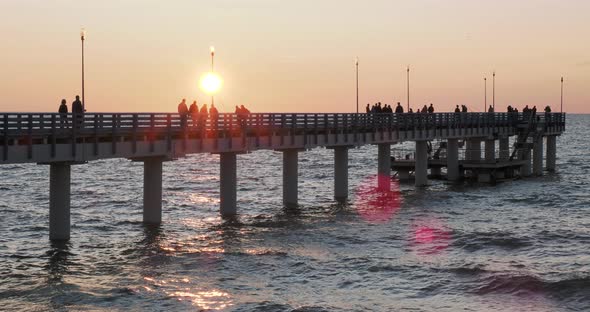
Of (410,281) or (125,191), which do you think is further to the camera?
(125,191)

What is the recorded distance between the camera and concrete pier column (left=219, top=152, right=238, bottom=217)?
43.4m

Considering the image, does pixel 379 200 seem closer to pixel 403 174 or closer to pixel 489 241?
pixel 403 174

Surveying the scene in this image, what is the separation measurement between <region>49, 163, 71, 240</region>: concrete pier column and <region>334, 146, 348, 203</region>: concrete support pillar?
2148 centimetres

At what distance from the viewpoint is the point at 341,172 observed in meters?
53.5

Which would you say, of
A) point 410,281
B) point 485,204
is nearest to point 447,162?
point 485,204

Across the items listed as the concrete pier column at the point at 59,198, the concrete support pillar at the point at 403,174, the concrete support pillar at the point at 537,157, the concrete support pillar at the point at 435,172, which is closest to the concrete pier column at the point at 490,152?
the concrete support pillar at the point at 435,172

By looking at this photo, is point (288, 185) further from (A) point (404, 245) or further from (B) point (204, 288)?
(B) point (204, 288)

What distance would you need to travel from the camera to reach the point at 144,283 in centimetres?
2700

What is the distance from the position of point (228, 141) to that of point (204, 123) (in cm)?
218

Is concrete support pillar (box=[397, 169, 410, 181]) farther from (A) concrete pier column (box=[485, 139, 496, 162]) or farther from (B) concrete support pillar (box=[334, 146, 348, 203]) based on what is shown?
(B) concrete support pillar (box=[334, 146, 348, 203])

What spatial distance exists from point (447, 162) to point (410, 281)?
4176cm

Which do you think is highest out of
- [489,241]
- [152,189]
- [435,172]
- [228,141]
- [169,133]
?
[169,133]

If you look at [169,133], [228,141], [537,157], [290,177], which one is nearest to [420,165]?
[537,157]

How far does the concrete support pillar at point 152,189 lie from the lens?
3856 centimetres
